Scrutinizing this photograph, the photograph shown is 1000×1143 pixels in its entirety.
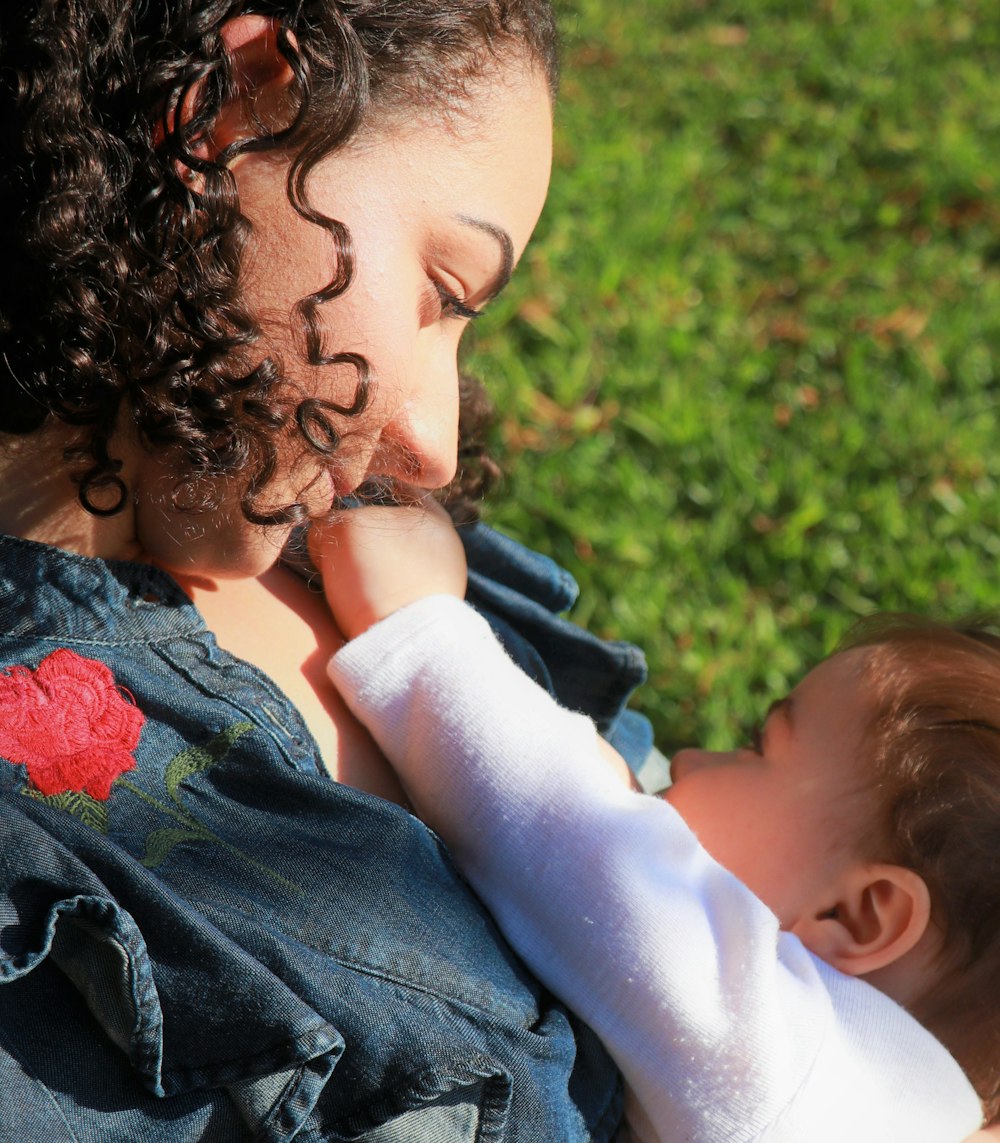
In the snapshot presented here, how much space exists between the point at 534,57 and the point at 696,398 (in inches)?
77.7

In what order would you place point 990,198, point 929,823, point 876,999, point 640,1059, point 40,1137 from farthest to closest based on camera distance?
point 990,198 < point 929,823 < point 876,999 < point 640,1059 < point 40,1137

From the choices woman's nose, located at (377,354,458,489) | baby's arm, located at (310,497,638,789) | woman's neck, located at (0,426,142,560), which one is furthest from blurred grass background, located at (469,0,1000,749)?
woman's neck, located at (0,426,142,560)

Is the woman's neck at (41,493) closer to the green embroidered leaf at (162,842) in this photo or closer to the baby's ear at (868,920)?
the green embroidered leaf at (162,842)

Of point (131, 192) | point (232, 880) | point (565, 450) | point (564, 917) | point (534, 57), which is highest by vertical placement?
point (534, 57)

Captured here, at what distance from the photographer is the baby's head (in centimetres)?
192

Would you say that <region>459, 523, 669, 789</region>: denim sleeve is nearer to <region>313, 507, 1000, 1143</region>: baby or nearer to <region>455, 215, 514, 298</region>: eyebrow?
<region>313, 507, 1000, 1143</region>: baby

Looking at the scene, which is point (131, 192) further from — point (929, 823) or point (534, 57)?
point (929, 823)

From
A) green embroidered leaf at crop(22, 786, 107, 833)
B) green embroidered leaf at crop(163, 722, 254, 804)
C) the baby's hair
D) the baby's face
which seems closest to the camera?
green embroidered leaf at crop(22, 786, 107, 833)

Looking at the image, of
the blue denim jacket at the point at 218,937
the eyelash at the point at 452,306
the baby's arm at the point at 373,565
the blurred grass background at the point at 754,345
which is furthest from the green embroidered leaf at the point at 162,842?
the blurred grass background at the point at 754,345

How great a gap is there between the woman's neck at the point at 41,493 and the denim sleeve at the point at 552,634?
794 mm

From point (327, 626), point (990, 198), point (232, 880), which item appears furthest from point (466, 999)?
point (990, 198)

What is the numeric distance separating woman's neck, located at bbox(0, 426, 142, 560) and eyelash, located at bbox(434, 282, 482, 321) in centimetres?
55

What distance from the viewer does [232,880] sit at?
1.57 metres

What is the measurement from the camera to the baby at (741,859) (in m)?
1.69
